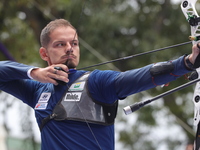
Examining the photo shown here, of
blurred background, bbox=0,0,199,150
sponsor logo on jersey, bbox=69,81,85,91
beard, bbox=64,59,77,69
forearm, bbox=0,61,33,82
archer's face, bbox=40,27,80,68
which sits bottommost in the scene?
blurred background, bbox=0,0,199,150

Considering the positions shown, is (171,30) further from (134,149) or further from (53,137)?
(53,137)

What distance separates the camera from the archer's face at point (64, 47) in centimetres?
259

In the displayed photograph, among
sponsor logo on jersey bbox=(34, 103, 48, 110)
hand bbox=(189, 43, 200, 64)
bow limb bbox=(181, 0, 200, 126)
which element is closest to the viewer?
hand bbox=(189, 43, 200, 64)

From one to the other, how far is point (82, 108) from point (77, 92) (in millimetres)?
99

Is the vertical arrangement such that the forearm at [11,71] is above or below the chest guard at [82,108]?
above

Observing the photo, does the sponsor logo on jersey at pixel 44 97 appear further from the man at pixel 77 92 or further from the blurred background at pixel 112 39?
the blurred background at pixel 112 39

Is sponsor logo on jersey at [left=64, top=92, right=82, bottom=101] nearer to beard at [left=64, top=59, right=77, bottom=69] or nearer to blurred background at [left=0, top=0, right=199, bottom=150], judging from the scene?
beard at [left=64, top=59, right=77, bottom=69]

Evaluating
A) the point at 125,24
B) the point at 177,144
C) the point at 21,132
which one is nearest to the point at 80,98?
the point at 21,132

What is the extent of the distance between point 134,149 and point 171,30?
2.64 metres

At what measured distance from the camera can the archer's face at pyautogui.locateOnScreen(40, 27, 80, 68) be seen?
2.59 m

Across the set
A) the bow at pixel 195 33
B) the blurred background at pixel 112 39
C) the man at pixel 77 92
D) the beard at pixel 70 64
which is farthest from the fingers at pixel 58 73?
the blurred background at pixel 112 39

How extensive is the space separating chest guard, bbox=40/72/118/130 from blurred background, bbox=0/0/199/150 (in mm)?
4855

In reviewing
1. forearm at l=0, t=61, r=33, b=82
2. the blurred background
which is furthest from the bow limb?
the blurred background

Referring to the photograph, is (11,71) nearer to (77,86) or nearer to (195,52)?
(77,86)
